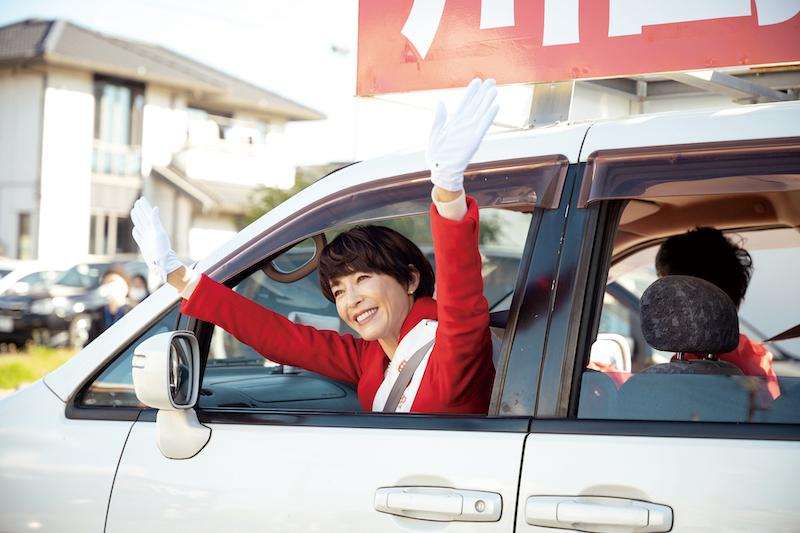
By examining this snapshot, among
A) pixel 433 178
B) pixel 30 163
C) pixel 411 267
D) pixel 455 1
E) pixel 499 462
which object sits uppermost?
pixel 30 163

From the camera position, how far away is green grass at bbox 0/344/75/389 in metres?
9.48

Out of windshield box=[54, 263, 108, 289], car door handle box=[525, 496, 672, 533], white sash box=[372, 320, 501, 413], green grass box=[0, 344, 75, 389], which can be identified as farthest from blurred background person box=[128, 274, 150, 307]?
car door handle box=[525, 496, 672, 533]

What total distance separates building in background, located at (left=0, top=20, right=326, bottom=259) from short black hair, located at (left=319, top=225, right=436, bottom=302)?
2379cm

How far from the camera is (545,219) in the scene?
1719mm

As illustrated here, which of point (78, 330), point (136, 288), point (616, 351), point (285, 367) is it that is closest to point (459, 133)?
point (285, 367)

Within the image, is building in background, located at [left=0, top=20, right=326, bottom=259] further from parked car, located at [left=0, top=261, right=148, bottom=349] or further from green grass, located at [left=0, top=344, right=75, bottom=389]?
green grass, located at [left=0, top=344, right=75, bottom=389]

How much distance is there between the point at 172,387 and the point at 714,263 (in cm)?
197

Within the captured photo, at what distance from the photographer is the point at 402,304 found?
2.34 m

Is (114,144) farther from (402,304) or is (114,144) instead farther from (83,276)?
(402,304)

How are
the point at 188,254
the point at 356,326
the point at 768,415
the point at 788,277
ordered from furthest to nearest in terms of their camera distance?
the point at 188,254, the point at 788,277, the point at 356,326, the point at 768,415

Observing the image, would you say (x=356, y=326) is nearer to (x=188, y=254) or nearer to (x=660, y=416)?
(x=660, y=416)

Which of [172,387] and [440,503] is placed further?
[172,387]

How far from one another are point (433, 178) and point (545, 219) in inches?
12.1

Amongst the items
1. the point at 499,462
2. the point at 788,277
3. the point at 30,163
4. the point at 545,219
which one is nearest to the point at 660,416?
the point at 499,462
